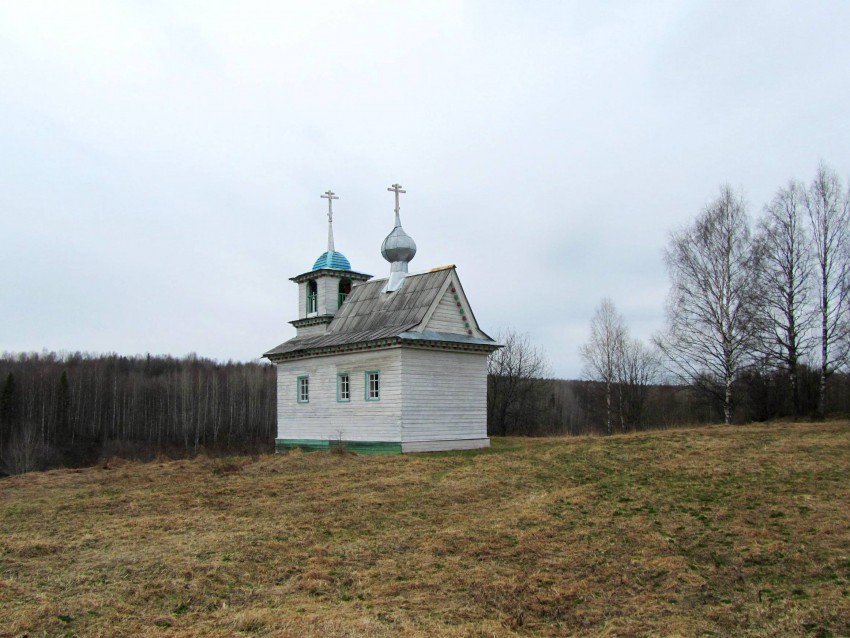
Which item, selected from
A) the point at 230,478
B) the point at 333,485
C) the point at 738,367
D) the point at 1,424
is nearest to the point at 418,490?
the point at 333,485

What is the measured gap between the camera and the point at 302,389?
87.2ft

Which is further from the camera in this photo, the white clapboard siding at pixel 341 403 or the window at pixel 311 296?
the window at pixel 311 296

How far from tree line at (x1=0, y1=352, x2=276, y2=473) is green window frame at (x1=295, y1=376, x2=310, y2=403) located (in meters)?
35.9

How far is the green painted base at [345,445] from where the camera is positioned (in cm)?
→ 2214

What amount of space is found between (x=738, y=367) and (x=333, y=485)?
882 inches

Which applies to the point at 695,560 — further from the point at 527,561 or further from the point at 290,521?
the point at 290,521

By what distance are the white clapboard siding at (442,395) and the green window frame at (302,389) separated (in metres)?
5.43

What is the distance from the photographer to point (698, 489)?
1310 centimetres

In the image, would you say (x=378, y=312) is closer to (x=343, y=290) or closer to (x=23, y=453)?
(x=343, y=290)

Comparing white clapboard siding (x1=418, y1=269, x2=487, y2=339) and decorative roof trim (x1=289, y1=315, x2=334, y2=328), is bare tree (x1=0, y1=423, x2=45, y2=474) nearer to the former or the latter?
decorative roof trim (x1=289, y1=315, x2=334, y2=328)

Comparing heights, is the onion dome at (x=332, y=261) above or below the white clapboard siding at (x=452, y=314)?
above

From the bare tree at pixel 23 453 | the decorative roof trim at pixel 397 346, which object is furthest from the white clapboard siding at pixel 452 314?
the bare tree at pixel 23 453

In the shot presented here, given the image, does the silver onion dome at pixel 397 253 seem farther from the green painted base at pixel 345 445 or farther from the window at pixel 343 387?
the green painted base at pixel 345 445

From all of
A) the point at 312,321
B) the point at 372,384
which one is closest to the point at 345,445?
the point at 372,384
